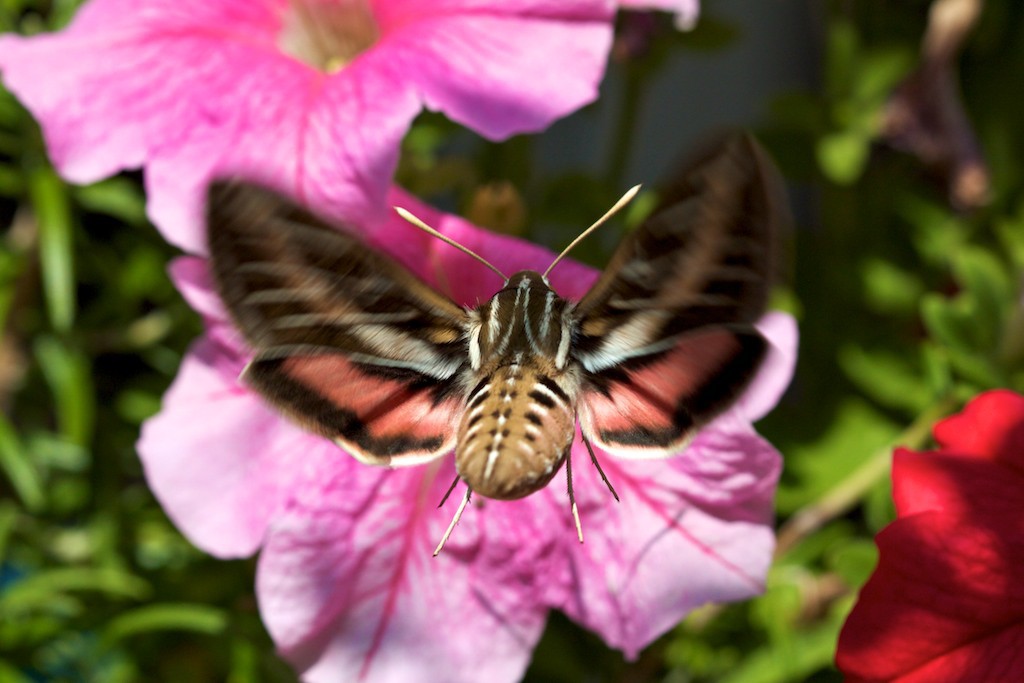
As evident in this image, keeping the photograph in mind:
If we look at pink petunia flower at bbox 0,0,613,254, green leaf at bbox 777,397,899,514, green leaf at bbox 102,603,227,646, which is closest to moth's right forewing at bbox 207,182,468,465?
pink petunia flower at bbox 0,0,613,254

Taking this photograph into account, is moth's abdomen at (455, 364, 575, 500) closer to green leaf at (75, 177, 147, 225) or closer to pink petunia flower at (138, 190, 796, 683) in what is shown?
pink petunia flower at (138, 190, 796, 683)

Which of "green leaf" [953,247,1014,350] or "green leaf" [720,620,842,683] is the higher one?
"green leaf" [953,247,1014,350]

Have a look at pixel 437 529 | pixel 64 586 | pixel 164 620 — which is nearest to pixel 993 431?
pixel 437 529

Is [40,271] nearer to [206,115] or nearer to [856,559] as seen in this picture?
[206,115]

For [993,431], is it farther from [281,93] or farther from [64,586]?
[64,586]

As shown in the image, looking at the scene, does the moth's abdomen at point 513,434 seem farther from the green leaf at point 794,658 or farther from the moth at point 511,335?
the green leaf at point 794,658

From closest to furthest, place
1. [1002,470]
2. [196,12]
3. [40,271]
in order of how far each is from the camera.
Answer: [1002,470] → [196,12] → [40,271]

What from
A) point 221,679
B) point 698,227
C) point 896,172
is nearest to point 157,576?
point 221,679
